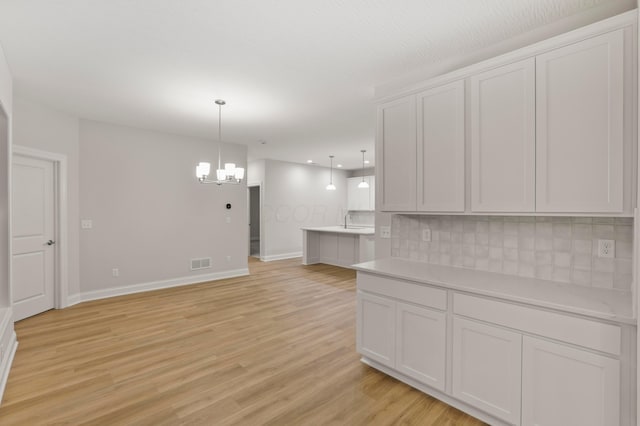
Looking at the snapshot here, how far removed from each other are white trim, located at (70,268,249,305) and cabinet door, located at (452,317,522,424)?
A: 484cm

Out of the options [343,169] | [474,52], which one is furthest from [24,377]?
[343,169]

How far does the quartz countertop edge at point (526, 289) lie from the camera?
1.60m

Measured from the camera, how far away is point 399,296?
237cm

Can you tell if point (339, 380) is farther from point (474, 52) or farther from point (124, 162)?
point (124, 162)

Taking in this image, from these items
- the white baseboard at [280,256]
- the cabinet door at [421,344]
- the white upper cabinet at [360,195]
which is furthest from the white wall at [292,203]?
the cabinet door at [421,344]

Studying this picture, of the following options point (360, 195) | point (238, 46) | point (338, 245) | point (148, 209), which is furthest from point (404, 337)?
point (360, 195)

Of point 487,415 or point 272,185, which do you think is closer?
point 487,415

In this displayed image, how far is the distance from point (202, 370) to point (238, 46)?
109 inches

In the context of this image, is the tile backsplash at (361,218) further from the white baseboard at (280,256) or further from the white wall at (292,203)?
the white baseboard at (280,256)

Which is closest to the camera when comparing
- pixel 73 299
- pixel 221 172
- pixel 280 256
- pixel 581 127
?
pixel 581 127

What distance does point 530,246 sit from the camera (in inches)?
89.3

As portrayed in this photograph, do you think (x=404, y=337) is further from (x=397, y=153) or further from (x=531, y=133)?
(x=531, y=133)

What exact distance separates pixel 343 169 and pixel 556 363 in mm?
8711

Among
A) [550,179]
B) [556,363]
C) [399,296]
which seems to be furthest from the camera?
[399,296]
